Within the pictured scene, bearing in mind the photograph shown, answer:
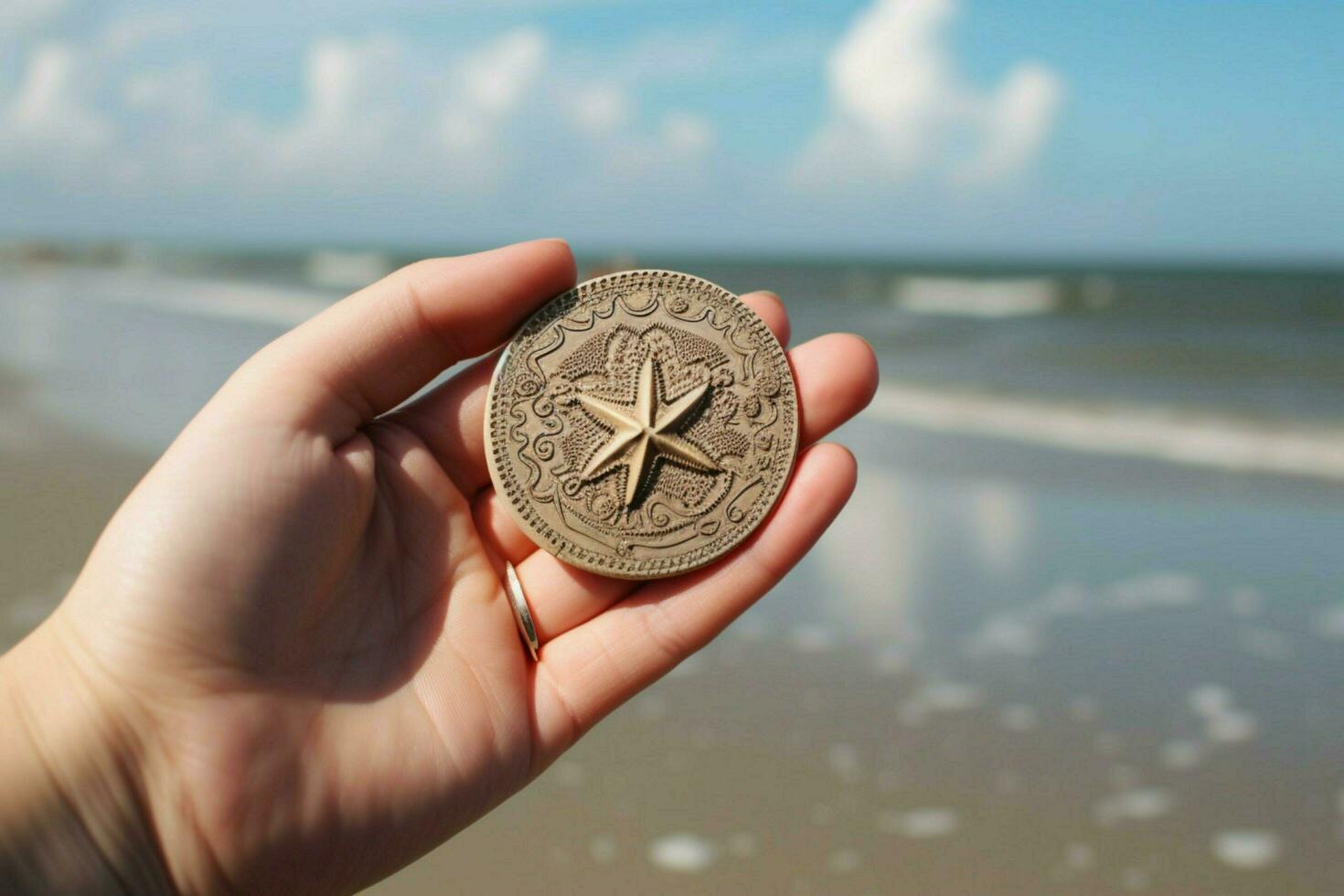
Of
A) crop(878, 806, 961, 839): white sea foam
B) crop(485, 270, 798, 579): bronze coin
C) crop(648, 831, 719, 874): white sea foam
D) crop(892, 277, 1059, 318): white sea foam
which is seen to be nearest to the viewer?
crop(485, 270, 798, 579): bronze coin

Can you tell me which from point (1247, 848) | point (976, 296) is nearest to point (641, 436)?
point (1247, 848)

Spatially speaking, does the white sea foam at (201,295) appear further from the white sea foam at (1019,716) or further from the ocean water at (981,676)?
the white sea foam at (1019,716)

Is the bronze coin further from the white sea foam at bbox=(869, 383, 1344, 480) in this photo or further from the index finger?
the white sea foam at bbox=(869, 383, 1344, 480)

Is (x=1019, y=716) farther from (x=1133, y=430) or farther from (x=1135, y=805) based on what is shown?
(x=1133, y=430)

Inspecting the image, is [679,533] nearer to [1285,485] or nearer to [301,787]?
[301,787]

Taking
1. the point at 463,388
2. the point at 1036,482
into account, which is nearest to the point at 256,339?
the point at 1036,482

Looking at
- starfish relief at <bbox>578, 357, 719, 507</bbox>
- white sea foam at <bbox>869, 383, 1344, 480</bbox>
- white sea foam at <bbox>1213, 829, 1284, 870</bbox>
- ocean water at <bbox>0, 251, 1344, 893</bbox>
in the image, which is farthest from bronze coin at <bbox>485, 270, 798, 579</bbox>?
white sea foam at <bbox>869, 383, 1344, 480</bbox>

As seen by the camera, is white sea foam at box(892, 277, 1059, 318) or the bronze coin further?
white sea foam at box(892, 277, 1059, 318)
